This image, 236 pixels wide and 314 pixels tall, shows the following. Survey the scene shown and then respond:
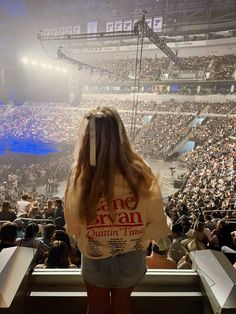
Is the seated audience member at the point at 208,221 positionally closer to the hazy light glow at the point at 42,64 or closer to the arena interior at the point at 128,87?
the arena interior at the point at 128,87

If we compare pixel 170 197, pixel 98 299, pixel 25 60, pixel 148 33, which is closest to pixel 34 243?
pixel 98 299

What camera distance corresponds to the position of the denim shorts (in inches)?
55.4

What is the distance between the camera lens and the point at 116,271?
1408mm

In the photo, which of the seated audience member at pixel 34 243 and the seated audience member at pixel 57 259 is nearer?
the seated audience member at pixel 57 259

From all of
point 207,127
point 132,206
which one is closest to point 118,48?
point 207,127

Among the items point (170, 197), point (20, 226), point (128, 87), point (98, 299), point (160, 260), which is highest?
point (128, 87)

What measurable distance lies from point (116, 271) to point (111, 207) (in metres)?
0.27

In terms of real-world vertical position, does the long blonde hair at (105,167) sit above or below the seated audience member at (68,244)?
above

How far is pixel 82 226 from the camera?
4.58 feet

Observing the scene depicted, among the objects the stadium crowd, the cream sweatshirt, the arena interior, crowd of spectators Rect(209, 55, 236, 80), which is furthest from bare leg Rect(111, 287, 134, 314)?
crowd of spectators Rect(209, 55, 236, 80)

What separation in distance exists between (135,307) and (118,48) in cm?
2996

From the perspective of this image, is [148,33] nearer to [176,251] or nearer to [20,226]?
[20,226]

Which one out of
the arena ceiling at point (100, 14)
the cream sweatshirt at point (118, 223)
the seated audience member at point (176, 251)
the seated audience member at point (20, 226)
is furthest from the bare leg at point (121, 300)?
the arena ceiling at point (100, 14)

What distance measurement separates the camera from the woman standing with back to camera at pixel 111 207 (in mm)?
1351
